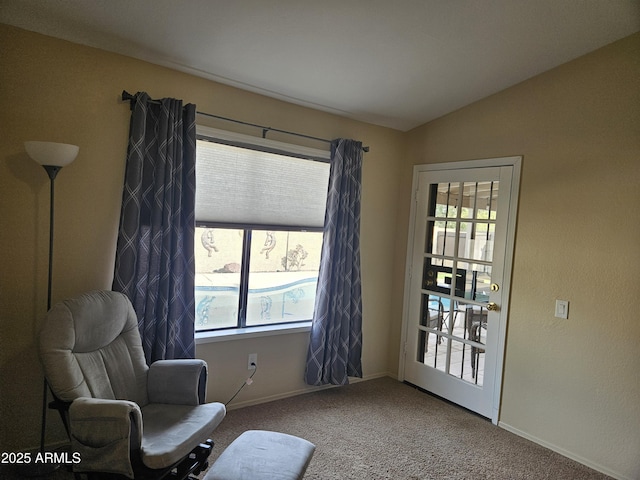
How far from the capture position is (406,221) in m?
3.98

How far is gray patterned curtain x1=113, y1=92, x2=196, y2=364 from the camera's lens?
8.27 ft

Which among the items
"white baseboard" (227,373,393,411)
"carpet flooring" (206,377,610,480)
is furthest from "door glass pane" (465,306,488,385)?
"white baseboard" (227,373,393,411)

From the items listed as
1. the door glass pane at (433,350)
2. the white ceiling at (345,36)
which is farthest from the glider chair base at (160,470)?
the door glass pane at (433,350)

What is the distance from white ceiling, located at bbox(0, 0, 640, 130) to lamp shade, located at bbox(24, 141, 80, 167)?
0.71m

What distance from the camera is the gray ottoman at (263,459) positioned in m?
1.76

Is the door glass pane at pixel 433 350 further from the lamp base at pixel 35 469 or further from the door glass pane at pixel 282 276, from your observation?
the lamp base at pixel 35 469

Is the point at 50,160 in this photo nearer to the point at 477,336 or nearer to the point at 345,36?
the point at 345,36

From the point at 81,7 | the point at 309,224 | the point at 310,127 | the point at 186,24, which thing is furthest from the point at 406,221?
the point at 81,7

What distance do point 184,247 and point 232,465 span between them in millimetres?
1395

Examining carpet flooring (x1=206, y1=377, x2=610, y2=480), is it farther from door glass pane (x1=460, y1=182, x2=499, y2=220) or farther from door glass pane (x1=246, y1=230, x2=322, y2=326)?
door glass pane (x1=460, y1=182, x2=499, y2=220)

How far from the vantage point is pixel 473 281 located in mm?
3414

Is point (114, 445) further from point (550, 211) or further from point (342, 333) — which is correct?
point (550, 211)

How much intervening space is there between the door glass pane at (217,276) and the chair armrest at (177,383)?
69 cm

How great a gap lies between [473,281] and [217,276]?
6.64 ft
